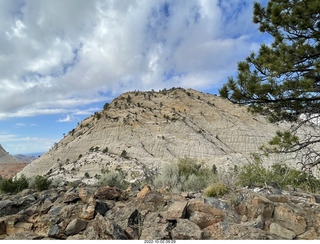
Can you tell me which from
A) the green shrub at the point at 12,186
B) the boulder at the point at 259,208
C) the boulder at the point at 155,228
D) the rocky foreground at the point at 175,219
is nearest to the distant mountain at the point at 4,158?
the green shrub at the point at 12,186

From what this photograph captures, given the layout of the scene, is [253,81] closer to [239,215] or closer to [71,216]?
[239,215]

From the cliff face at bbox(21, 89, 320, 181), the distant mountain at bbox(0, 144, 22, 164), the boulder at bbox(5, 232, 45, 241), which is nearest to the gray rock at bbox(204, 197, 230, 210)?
the boulder at bbox(5, 232, 45, 241)

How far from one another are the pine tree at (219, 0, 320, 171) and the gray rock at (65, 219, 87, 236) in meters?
5.27

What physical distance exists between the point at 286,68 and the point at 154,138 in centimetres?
2729

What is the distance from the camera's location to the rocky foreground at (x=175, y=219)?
12.3 ft

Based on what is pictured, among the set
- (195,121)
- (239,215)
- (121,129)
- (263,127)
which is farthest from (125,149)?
(239,215)

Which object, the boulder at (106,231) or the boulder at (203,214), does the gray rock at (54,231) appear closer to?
the boulder at (106,231)

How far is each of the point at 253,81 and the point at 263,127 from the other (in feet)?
116

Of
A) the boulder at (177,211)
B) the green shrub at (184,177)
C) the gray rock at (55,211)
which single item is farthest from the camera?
the green shrub at (184,177)

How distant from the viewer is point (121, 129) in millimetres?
34219

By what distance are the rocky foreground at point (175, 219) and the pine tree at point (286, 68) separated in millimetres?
2667

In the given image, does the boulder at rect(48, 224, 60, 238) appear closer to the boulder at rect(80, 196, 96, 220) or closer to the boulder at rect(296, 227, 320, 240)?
the boulder at rect(80, 196, 96, 220)
